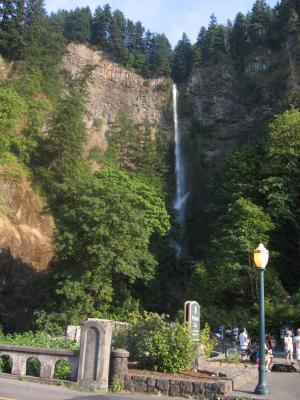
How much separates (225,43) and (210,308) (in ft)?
158

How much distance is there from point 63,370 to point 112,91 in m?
Result: 57.4

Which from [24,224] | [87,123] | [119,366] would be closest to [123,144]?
[87,123]

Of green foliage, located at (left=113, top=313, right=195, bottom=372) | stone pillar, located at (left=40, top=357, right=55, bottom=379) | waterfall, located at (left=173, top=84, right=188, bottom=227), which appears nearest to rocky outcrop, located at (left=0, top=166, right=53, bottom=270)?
waterfall, located at (left=173, top=84, right=188, bottom=227)

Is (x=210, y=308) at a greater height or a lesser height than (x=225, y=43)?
lesser

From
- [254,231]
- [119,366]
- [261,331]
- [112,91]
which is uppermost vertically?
[112,91]

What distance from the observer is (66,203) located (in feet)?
113

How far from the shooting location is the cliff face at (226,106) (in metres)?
52.1

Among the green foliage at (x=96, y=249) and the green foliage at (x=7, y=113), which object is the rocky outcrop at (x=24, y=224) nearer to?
the green foliage at (x=7, y=113)

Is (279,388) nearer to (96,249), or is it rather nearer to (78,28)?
(96,249)

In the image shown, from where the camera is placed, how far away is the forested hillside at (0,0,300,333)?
101 feet

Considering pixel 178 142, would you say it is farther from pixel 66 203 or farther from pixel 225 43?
pixel 66 203

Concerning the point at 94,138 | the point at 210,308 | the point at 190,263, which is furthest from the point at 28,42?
the point at 210,308

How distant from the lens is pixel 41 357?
12.6 meters

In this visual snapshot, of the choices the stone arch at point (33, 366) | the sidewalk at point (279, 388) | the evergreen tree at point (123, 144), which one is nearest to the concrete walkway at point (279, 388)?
the sidewalk at point (279, 388)
